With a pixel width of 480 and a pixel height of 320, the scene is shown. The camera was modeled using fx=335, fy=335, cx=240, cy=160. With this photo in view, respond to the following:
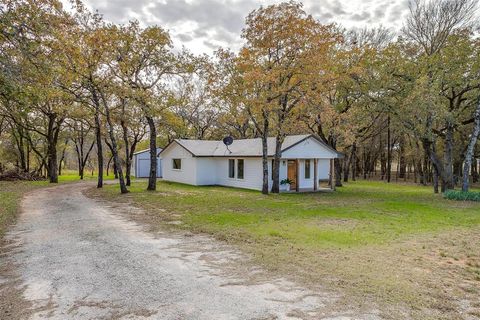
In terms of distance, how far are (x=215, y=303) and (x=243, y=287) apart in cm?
66

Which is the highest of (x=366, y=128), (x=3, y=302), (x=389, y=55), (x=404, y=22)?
(x=404, y=22)

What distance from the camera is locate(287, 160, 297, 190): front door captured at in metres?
21.0

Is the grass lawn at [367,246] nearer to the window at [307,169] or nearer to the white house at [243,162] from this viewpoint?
the white house at [243,162]

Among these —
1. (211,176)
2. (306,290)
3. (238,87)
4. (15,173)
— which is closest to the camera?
(306,290)

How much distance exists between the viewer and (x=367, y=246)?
7.14 metres

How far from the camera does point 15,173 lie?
2664 cm

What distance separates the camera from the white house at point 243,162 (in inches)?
808

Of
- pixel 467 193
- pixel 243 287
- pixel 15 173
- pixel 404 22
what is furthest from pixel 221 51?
pixel 15 173

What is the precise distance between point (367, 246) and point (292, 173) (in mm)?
14130

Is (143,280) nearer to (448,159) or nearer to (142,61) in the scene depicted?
(142,61)

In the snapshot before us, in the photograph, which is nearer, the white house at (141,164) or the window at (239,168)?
the window at (239,168)

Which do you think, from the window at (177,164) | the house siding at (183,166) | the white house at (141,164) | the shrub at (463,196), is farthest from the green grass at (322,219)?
the white house at (141,164)

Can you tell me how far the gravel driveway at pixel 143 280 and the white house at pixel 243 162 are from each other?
1305cm

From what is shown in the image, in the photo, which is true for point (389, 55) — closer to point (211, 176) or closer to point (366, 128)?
point (366, 128)
